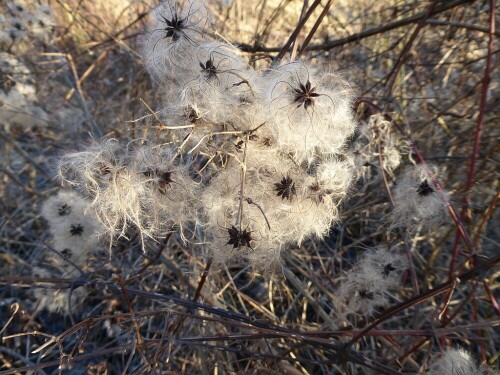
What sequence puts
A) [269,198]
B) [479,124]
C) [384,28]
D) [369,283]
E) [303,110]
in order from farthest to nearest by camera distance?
[384,28] < [369,283] < [479,124] < [269,198] < [303,110]

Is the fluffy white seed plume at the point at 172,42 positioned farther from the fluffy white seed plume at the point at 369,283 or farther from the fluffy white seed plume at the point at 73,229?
the fluffy white seed plume at the point at 369,283

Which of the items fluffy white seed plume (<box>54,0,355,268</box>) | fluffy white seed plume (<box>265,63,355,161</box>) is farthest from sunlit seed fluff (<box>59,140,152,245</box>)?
fluffy white seed plume (<box>265,63,355,161</box>)

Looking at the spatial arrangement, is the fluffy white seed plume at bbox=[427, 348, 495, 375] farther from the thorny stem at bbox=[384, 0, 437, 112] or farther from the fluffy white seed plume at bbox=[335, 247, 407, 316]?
the thorny stem at bbox=[384, 0, 437, 112]

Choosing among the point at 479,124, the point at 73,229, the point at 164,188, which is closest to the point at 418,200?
the point at 479,124

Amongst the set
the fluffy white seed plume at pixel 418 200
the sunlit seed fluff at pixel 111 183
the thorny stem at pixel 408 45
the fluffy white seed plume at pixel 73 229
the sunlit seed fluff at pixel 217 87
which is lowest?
the fluffy white seed plume at pixel 73 229

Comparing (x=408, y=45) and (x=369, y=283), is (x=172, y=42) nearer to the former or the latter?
(x=408, y=45)

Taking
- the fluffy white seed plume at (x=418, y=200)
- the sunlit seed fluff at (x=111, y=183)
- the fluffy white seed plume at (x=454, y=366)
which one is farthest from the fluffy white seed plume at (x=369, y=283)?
the sunlit seed fluff at (x=111, y=183)

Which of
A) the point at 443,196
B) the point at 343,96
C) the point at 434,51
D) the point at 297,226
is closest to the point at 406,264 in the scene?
the point at 443,196
